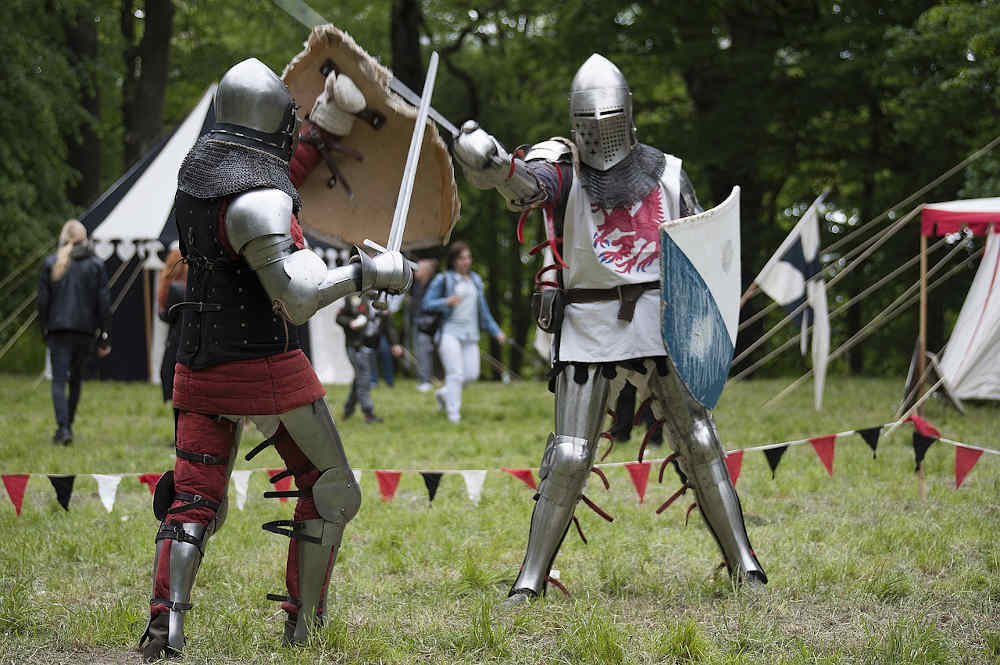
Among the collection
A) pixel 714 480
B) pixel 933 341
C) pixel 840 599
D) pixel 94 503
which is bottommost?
pixel 933 341

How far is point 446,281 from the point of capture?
9492mm

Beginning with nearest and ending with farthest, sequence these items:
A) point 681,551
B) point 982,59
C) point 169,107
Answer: point 681,551 < point 982,59 < point 169,107

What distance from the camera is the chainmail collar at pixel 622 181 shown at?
382cm

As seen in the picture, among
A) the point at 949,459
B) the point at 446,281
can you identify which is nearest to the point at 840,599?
the point at 949,459

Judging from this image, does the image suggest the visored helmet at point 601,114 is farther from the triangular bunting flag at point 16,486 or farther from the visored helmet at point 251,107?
the triangular bunting flag at point 16,486

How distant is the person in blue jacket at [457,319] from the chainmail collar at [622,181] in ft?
17.8

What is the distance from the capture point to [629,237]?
383cm

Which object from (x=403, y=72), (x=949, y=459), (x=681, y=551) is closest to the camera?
(x=681, y=551)

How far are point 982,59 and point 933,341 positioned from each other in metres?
7.20

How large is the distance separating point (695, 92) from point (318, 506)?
13.0 metres

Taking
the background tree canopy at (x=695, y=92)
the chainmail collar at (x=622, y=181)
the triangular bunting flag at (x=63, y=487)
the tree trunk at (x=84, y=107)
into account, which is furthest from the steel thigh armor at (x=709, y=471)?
the tree trunk at (x=84, y=107)

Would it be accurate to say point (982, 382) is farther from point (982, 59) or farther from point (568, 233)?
point (568, 233)

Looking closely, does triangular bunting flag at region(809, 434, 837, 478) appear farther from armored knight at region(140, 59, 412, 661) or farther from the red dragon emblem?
armored knight at region(140, 59, 412, 661)

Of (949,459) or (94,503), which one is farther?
(949,459)
